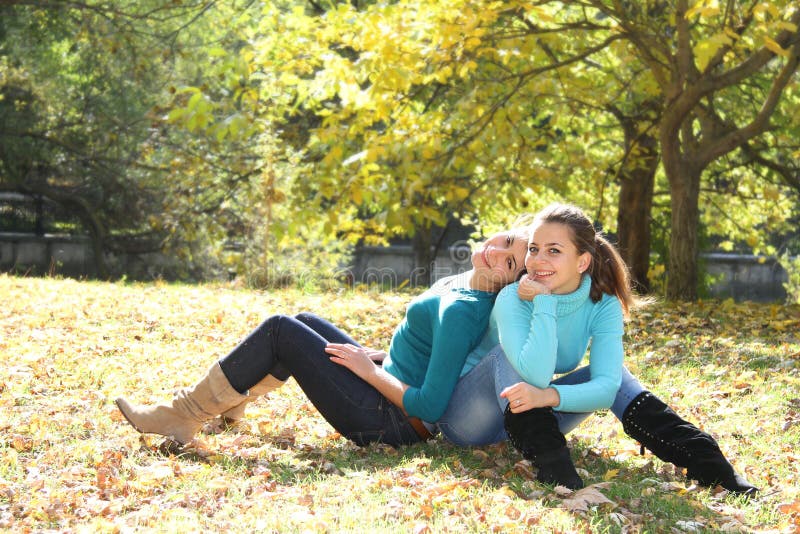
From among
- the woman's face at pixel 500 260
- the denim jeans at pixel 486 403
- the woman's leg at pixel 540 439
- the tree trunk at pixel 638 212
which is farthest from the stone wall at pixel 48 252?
the woman's leg at pixel 540 439

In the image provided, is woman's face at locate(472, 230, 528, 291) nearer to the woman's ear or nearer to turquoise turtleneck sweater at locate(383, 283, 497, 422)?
turquoise turtleneck sweater at locate(383, 283, 497, 422)

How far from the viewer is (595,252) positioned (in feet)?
13.3

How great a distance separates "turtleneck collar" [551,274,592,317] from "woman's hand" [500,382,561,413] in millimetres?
355

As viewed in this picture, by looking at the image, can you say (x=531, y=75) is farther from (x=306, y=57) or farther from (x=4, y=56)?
(x=4, y=56)

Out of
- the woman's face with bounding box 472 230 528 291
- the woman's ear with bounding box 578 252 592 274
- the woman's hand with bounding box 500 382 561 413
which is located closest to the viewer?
the woman's hand with bounding box 500 382 561 413

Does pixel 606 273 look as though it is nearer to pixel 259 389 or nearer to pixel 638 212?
pixel 259 389

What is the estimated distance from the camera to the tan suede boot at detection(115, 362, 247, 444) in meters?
4.24

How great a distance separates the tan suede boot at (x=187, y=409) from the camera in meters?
4.24

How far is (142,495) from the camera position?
365cm

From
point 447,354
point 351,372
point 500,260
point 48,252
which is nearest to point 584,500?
point 447,354

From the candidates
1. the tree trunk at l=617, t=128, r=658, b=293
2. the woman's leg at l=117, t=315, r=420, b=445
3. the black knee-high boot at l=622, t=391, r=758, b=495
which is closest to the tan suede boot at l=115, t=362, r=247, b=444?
the woman's leg at l=117, t=315, r=420, b=445

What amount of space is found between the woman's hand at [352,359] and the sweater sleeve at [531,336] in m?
0.66

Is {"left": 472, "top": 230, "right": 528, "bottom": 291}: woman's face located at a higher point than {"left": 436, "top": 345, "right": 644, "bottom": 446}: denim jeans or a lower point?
higher

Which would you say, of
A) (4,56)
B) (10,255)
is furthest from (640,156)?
(10,255)
